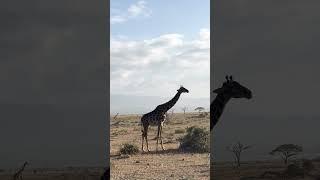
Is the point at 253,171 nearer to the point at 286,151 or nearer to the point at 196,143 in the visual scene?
the point at 286,151

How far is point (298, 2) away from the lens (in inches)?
405

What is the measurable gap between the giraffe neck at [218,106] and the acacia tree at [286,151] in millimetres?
1142

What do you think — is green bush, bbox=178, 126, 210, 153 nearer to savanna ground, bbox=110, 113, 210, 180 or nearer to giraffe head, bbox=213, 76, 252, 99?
savanna ground, bbox=110, 113, 210, 180

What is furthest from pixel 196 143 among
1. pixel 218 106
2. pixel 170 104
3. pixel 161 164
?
pixel 218 106

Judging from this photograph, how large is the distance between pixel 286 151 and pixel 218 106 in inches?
57.1

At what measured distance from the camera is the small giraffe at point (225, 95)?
9945mm
